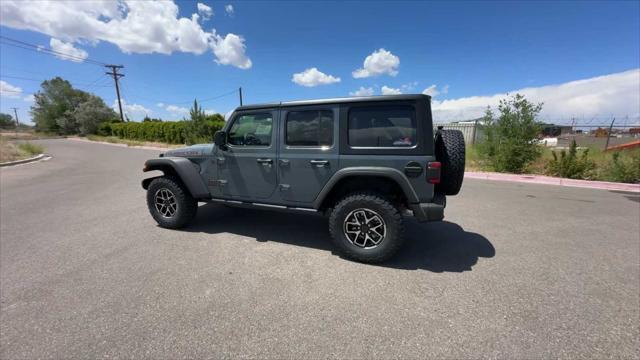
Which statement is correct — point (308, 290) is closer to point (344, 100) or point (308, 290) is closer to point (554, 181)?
point (344, 100)

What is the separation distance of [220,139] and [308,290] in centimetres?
229

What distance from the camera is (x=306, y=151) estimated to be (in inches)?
130

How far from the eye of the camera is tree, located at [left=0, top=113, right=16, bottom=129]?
279ft

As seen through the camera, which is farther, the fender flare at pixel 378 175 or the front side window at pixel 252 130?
the front side window at pixel 252 130

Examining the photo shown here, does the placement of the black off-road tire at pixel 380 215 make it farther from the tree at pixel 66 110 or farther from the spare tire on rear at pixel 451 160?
the tree at pixel 66 110

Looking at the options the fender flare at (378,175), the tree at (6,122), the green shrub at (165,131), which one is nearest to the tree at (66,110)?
the green shrub at (165,131)

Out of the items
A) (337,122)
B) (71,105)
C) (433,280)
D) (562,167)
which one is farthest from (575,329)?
(71,105)

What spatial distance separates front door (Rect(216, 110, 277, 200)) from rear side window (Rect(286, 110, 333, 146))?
0.25m

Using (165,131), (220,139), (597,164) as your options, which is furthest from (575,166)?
(165,131)

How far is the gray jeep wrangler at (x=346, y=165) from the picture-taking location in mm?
2889

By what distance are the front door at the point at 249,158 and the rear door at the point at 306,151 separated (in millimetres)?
158

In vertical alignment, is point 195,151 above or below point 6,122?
below

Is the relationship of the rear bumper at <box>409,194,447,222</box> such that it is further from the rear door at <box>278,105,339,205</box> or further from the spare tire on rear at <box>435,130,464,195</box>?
the rear door at <box>278,105,339,205</box>

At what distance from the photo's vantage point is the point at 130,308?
236 centimetres
